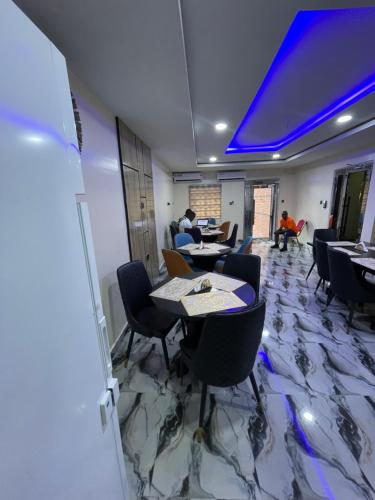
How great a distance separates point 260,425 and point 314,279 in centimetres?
317

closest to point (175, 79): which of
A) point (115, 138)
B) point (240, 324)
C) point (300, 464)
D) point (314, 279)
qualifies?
point (115, 138)

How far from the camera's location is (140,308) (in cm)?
204

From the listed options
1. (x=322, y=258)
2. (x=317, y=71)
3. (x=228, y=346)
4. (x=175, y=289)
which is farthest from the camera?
(x=322, y=258)

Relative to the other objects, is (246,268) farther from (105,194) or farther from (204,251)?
(105,194)

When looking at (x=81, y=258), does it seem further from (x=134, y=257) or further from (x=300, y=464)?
(x=134, y=257)

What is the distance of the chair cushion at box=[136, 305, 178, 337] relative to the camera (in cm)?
176

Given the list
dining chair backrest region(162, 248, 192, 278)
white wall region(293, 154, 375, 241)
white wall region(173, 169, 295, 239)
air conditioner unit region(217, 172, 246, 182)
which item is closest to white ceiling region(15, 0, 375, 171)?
dining chair backrest region(162, 248, 192, 278)

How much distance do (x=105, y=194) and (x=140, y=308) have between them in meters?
1.21

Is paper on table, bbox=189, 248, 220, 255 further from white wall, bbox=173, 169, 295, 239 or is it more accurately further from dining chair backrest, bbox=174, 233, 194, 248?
white wall, bbox=173, 169, 295, 239

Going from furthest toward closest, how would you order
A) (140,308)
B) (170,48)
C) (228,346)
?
(140,308), (170,48), (228,346)

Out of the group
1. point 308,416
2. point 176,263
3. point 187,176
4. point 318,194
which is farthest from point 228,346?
point 187,176

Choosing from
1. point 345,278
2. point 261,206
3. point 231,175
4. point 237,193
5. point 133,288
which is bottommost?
point 345,278

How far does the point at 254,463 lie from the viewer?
126 cm

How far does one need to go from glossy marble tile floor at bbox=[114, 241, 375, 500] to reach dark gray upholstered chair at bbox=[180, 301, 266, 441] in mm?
191
